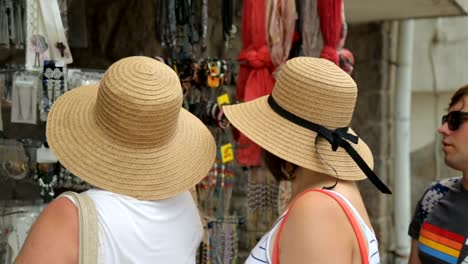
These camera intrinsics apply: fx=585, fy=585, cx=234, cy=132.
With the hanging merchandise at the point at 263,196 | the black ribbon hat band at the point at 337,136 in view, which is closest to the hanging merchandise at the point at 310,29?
the hanging merchandise at the point at 263,196

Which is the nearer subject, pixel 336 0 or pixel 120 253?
pixel 120 253

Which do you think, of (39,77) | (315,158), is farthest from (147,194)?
(39,77)

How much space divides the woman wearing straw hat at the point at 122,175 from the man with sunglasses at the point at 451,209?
3.72 ft

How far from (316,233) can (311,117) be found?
0.40 metres

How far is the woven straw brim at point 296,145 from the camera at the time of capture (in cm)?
168

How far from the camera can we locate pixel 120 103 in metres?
1.53

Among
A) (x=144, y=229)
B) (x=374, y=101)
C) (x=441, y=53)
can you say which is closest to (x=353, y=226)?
(x=144, y=229)

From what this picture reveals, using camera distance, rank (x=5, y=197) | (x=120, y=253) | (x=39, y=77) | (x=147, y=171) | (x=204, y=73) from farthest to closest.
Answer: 1. (x=204, y=73)
2. (x=5, y=197)
3. (x=39, y=77)
4. (x=147, y=171)
5. (x=120, y=253)

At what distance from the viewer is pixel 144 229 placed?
1.56 metres

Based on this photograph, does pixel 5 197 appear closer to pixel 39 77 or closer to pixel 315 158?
pixel 39 77

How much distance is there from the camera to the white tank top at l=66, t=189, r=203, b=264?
4.88ft

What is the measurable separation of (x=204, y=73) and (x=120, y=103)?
50.2 inches

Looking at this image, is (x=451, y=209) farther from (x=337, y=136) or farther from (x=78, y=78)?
(x=78, y=78)

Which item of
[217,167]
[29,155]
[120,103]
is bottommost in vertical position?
[217,167]
